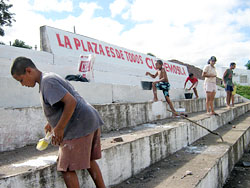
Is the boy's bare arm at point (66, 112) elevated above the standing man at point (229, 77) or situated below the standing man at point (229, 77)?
below

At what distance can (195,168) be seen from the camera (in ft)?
10.8

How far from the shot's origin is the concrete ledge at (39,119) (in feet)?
8.98

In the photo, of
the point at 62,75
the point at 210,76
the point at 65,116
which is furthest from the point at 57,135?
the point at 210,76

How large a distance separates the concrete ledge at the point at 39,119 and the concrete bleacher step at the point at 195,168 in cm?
106

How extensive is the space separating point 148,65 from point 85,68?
5820 millimetres

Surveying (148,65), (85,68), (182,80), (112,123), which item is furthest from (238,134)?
(182,80)

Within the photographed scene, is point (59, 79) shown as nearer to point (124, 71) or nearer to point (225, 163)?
point (225, 163)

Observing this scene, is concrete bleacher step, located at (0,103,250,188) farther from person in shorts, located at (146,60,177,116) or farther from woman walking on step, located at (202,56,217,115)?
woman walking on step, located at (202,56,217,115)

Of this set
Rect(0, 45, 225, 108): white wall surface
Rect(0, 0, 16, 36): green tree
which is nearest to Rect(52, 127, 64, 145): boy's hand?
Rect(0, 45, 225, 108): white wall surface

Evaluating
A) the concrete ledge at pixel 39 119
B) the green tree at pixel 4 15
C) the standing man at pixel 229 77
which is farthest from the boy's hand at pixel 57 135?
the green tree at pixel 4 15

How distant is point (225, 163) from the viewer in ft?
13.3

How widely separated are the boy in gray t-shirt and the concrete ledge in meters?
1.08

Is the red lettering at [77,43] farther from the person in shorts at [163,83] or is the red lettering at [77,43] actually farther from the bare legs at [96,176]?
the bare legs at [96,176]

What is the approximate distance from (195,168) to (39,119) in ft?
7.08
